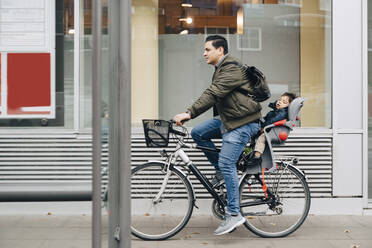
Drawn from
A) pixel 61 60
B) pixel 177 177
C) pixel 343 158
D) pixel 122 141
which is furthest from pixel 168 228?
pixel 61 60

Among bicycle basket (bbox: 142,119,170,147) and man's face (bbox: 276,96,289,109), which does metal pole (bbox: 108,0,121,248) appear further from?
man's face (bbox: 276,96,289,109)

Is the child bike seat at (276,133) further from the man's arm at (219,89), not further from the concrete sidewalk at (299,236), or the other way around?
the concrete sidewalk at (299,236)

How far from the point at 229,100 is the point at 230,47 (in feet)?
5.84

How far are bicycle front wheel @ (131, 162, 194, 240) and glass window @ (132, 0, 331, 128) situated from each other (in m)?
1.64

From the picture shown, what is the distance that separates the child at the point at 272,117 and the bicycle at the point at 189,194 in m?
0.08

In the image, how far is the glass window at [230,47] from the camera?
7.19 metres

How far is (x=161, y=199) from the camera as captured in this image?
564 centimetres

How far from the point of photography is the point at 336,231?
243 inches

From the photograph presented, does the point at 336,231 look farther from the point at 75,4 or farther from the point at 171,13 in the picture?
the point at 75,4

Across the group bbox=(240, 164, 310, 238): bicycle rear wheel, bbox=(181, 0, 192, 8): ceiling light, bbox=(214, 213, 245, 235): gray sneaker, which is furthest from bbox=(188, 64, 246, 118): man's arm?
bbox=(181, 0, 192, 8): ceiling light

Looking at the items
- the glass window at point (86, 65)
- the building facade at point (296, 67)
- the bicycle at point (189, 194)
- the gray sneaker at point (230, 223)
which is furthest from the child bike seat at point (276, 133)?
the glass window at point (86, 65)

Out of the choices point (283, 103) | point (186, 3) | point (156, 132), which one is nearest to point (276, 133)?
point (283, 103)

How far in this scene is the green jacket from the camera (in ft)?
17.8

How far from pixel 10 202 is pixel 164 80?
548cm
